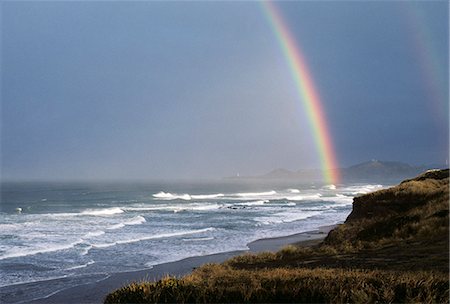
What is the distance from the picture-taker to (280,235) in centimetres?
3869

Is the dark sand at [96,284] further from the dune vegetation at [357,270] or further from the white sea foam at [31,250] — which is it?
the white sea foam at [31,250]

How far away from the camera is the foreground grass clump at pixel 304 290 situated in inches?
333

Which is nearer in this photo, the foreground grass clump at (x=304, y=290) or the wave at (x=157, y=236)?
the foreground grass clump at (x=304, y=290)

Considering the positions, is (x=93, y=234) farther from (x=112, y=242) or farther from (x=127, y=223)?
(x=127, y=223)

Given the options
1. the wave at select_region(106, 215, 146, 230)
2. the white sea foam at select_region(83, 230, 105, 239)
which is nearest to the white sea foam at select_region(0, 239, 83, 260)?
the white sea foam at select_region(83, 230, 105, 239)

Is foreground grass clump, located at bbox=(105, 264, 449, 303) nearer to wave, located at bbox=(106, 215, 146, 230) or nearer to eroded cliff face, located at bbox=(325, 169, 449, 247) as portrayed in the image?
eroded cliff face, located at bbox=(325, 169, 449, 247)

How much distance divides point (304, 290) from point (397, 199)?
17.0 m

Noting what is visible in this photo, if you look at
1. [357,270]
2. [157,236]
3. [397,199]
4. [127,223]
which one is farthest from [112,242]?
[357,270]

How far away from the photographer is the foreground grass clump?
847cm

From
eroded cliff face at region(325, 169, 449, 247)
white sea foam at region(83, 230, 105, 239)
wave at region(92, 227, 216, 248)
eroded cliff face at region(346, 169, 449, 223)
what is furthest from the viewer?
white sea foam at region(83, 230, 105, 239)

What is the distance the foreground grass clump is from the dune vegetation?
2 centimetres

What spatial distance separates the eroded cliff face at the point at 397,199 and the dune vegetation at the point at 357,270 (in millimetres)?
68

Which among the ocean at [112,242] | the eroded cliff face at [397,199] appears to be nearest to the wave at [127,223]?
the ocean at [112,242]

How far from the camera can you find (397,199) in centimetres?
2422
